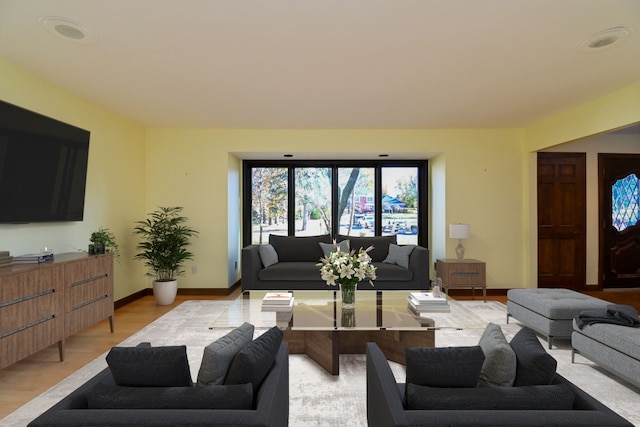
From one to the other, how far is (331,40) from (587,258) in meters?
5.81

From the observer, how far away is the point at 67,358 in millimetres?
3318

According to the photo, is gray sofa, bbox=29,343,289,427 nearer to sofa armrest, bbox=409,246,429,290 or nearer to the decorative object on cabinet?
sofa armrest, bbox=409,246,429,290

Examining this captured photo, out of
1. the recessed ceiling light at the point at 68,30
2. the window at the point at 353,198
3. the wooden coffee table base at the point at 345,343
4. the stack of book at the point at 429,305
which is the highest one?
the recessed ceiling light at the point at 68,30

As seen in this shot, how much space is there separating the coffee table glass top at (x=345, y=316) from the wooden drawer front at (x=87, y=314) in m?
1.43

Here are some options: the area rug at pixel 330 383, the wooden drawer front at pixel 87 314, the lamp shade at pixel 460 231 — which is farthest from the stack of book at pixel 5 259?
the lamp shade at pixel 460 231

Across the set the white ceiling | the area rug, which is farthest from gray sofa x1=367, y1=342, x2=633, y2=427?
the white ceiling

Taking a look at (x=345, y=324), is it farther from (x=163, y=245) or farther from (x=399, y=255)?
(x=163, y=245)

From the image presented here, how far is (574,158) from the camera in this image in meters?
6.07

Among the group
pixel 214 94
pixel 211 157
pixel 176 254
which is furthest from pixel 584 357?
pixel 211 157

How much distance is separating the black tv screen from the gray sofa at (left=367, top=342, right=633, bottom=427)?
3.53 metres

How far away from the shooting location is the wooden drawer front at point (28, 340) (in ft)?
8.72

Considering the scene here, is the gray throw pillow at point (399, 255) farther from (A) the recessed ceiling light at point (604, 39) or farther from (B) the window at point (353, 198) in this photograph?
(A) the recessed ceiling light at point (604, 39)

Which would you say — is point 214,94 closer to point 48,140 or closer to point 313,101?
point 313,101

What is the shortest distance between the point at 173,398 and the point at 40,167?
324 cm
